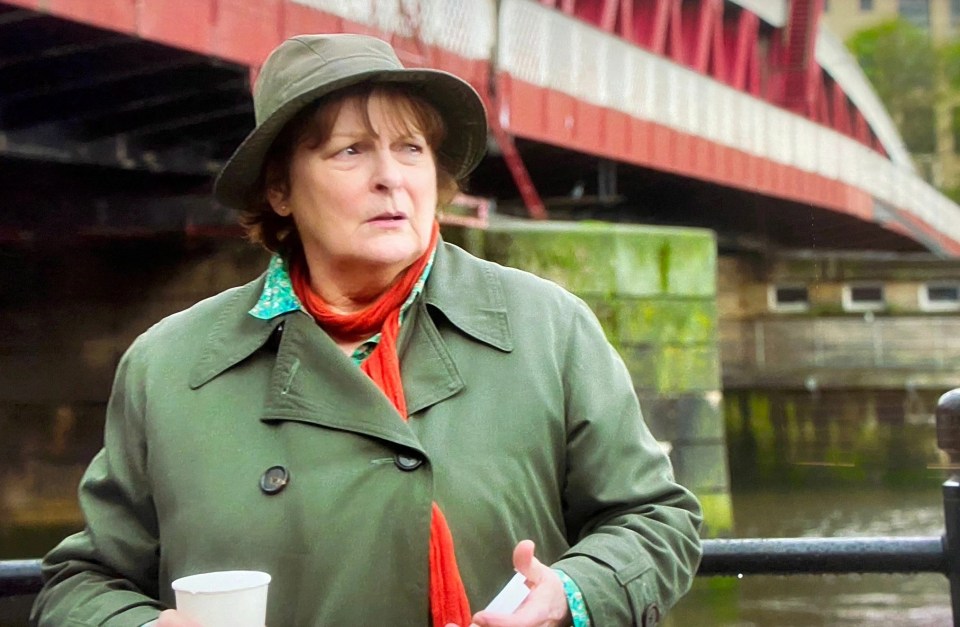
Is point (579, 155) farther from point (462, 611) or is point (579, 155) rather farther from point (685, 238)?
point (462, 611)

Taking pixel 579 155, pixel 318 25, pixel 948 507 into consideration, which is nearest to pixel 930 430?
pixel 579 155

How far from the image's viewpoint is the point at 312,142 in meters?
1.81

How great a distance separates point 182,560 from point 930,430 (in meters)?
19.5

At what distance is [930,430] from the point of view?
65.6 ft

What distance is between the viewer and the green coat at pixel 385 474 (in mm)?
1660

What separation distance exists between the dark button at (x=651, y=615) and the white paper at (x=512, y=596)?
0.18m

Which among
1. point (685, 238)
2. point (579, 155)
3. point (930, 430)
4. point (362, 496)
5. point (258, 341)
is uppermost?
point (579, 155)

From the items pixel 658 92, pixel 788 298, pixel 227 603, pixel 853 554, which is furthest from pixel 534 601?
pixel 788 298

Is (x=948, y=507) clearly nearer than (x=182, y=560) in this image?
No

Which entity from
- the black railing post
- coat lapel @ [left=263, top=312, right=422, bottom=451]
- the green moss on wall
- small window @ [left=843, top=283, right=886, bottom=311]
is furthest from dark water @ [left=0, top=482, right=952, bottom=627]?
small window @ [left=843, top=283, right=886, bottom=311]

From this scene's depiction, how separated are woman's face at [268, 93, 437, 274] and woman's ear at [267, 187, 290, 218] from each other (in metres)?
0.10

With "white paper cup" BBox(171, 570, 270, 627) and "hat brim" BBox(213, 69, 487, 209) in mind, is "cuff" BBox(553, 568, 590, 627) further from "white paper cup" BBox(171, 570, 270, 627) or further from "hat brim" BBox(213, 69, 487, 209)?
"hat brim" BBox(213, 69, 487, 209)

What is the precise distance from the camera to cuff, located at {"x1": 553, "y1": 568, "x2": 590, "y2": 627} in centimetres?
160

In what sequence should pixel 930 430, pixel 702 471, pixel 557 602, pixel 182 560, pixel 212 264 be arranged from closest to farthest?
1. pixel 557 602
2. pixel 182 560
3. pixel 702 471
4. pixel 212 264
5. pixel 930 430
